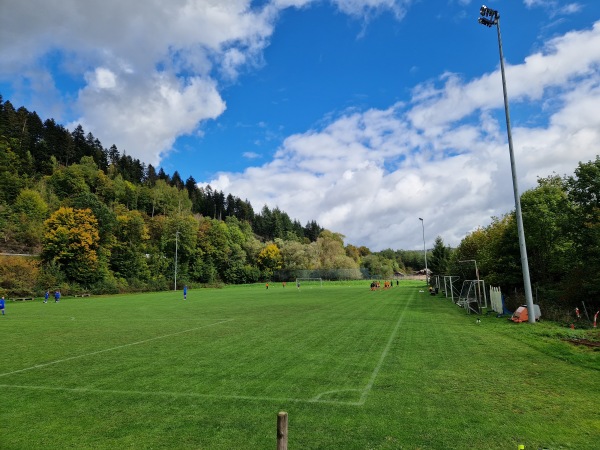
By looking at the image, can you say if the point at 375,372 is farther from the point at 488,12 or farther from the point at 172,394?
the point at 488,12

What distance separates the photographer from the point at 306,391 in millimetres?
7617

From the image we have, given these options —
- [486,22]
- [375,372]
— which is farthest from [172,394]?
[486,22]

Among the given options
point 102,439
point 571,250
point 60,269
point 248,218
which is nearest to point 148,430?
point 102,439

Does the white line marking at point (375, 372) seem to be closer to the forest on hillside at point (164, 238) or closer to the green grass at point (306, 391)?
the green grass at point (306, 391)

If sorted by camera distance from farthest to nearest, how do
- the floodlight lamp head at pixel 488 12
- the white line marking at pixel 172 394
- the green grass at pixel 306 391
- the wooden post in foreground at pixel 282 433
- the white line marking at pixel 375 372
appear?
the floodlight lamp head at pixel 488 12
the white line marking at pixel 375 372
the white line marking at pixel 172 394
the green grass at pixel 306 391
the wooden post in foreground at pixel 282 433

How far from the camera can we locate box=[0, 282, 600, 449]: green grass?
5.55m

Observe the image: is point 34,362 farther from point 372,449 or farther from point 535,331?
point 535,331

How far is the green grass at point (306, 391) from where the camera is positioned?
18.2 feet

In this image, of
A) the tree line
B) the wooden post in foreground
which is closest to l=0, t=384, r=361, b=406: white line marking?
the wooden post in foreground

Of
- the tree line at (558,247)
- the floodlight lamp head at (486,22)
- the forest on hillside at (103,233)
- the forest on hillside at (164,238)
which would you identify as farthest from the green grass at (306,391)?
the forest on hillside at (103,233)

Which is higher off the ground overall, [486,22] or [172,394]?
[486,22]

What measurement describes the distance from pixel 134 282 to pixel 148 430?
2652 inches

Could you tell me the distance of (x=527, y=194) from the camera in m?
25.5

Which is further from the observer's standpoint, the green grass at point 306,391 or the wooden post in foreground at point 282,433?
the green grass at point 306,391
